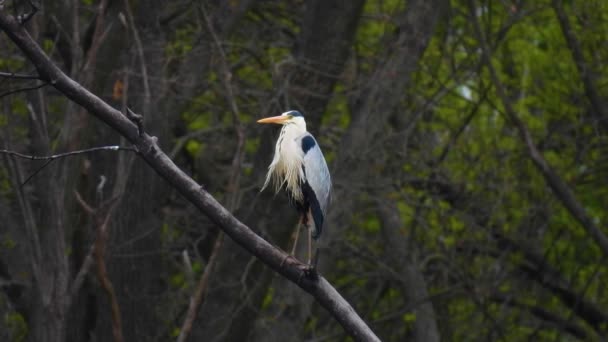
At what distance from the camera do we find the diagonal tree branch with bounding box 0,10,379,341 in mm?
3406

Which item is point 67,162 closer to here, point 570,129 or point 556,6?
point 556,6

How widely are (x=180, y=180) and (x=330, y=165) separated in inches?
212

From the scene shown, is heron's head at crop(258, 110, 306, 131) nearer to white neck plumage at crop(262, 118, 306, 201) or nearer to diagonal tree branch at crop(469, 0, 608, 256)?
white neck plumage at crop(262, 118, 306, 201)

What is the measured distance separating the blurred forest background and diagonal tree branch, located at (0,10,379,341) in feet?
9.21

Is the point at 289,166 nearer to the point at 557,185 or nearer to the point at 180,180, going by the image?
the point at 180,180

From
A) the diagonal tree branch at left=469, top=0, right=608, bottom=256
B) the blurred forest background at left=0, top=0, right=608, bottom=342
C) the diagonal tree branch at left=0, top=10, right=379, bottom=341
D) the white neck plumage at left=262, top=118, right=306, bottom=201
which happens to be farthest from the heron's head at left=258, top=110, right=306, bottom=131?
the diagonal tree branch at left=469, top=0, right=608, bottom=256

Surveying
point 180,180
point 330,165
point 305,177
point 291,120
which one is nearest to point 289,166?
point 305,177

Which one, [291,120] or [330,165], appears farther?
[330,165]

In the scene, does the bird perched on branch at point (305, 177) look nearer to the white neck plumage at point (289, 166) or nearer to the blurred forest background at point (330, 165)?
the white neck plumage at point (289, 166)

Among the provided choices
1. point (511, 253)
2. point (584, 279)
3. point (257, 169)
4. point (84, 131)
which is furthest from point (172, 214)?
point (584, 279)

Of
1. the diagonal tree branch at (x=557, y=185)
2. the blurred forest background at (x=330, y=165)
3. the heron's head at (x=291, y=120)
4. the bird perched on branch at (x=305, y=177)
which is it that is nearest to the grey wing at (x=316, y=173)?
the bird perched on branch at (x=305, y=177)

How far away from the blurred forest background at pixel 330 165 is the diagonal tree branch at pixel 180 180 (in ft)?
9.21

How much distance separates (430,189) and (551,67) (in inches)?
74.6

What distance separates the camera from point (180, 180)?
3.62 metres
